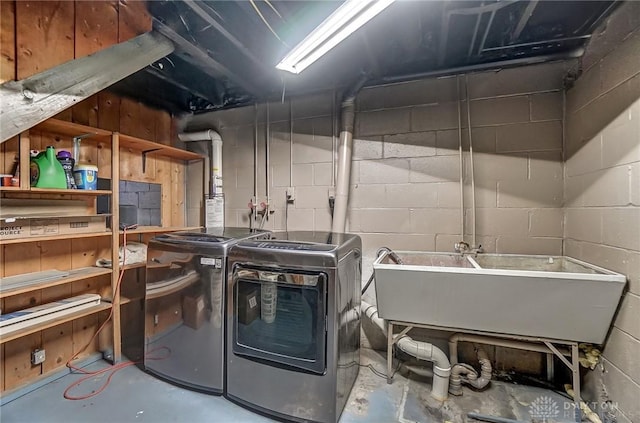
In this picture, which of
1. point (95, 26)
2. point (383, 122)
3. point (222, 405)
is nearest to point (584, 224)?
point (383, 122)

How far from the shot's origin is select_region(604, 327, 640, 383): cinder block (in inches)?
57.9

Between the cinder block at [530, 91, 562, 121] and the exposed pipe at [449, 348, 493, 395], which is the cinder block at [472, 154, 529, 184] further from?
the exposed pipe at [449, 348, 493, 395]

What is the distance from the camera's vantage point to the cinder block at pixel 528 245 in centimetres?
215

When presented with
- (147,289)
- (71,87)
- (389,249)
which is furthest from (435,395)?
(71,87)

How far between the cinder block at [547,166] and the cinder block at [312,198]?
1672mm

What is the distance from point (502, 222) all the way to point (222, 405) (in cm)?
244

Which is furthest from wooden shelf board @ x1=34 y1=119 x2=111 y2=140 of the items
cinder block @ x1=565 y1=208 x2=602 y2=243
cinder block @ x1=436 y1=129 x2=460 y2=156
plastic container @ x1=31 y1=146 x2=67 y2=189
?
cinder block @ x1=565 y1=208 x2=602 y2=243

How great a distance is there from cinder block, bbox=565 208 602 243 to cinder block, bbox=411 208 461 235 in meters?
0.73

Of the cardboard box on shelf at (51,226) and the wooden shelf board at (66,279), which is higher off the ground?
the cardboard box on shelf at (51,226)

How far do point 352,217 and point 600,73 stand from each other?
6.29 feet

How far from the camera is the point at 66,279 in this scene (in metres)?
2.02

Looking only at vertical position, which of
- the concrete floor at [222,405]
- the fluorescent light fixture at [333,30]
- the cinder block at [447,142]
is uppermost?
the fluorescent light fixture at [333,30]

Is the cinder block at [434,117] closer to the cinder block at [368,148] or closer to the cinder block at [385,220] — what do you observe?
A: the cinder block at [368,148]

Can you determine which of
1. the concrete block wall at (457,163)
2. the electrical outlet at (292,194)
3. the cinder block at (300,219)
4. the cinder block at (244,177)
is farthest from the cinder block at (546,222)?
the cinder block at (244,177)
